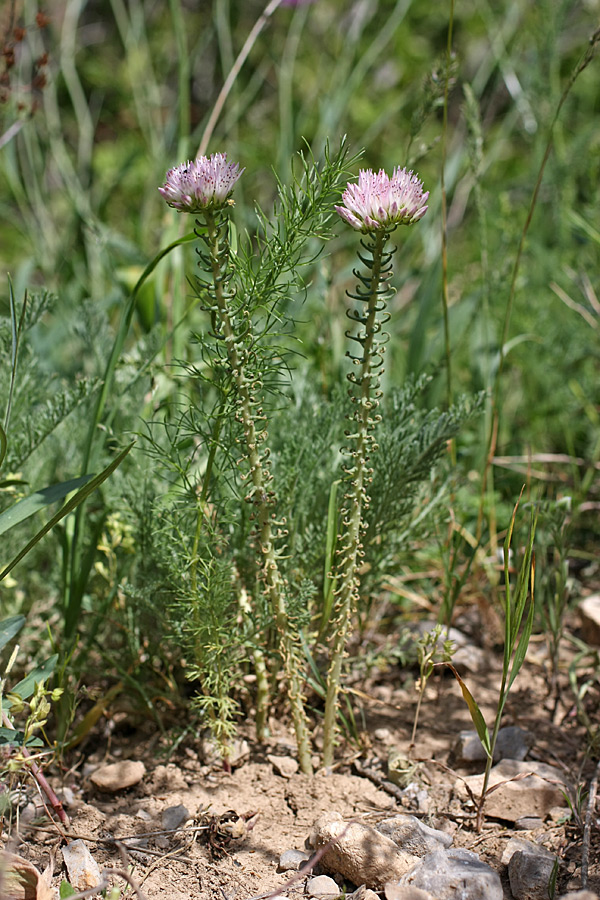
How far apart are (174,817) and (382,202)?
0.98m

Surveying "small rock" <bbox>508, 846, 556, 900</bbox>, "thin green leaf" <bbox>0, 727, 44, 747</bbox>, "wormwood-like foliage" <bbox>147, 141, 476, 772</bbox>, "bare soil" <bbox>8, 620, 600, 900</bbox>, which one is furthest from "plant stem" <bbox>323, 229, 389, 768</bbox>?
"thin green leaf" <bbox>0, 727, 44, 747</bbox>

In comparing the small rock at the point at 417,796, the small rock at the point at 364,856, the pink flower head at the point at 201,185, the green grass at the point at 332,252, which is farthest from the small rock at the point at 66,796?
the pink flower head at the point at 201,185

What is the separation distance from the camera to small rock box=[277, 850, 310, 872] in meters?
1.16

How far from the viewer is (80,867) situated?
3.75 ft

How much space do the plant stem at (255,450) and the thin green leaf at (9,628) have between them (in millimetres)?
379

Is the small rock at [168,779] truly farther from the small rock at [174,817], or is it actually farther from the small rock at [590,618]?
the small rock at [590,618]

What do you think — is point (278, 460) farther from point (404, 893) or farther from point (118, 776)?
point (404, 893)

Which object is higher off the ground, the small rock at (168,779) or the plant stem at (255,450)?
the plant stem at (255,450)

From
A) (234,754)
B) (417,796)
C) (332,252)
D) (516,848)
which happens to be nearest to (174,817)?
(234,754)

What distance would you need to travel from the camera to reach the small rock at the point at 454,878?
3.43ft

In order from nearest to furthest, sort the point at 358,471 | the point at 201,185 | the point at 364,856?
the point at 201,185
the point at 364,856
the point at 358,471

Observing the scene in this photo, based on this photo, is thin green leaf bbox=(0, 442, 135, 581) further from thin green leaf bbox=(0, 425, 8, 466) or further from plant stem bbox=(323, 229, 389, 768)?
plant stem bbox=(323, 229, 389, 768)

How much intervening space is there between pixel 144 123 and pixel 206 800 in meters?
2.67

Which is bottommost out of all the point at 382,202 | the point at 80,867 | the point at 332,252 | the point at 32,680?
the point at 80,867
